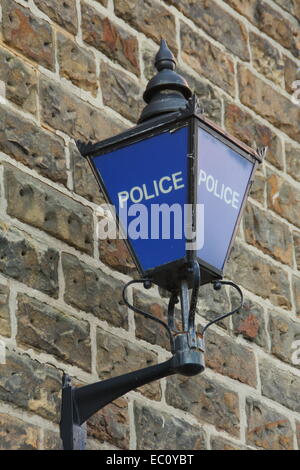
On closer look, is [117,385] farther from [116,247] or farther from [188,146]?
[116,247]

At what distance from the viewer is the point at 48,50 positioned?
4578 millimetres

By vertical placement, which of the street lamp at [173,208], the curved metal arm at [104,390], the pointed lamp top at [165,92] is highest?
the pointed lamp top at [165,92]

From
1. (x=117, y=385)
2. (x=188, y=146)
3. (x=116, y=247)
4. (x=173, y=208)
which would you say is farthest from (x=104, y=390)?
→ (x=116, y=247)

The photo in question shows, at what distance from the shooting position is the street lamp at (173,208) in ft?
12.1

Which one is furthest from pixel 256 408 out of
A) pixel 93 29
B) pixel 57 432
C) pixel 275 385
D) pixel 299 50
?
pixel 299 50

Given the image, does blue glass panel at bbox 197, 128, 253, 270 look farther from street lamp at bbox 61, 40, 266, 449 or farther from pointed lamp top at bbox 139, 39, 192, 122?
pointed lamp top at bbox 139, 39, 192, 122

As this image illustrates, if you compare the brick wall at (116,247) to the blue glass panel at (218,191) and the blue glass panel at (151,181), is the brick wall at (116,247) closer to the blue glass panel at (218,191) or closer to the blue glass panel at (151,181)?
the blue glass panel at (151,181)

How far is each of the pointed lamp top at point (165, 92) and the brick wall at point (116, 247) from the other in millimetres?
494

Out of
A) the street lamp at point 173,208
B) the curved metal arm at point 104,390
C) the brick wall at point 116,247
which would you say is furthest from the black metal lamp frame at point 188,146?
the brick wall at point 116,247

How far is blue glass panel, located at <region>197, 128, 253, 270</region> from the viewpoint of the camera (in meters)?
3.74

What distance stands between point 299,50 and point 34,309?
2.40 m

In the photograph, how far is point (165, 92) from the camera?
4039 mm

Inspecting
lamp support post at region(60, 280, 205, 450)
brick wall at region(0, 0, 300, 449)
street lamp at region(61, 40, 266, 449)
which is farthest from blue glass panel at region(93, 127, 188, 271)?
brick wall at region(0, 0, 300, 449)

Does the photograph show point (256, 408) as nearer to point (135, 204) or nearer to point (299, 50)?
point (135, 204)
